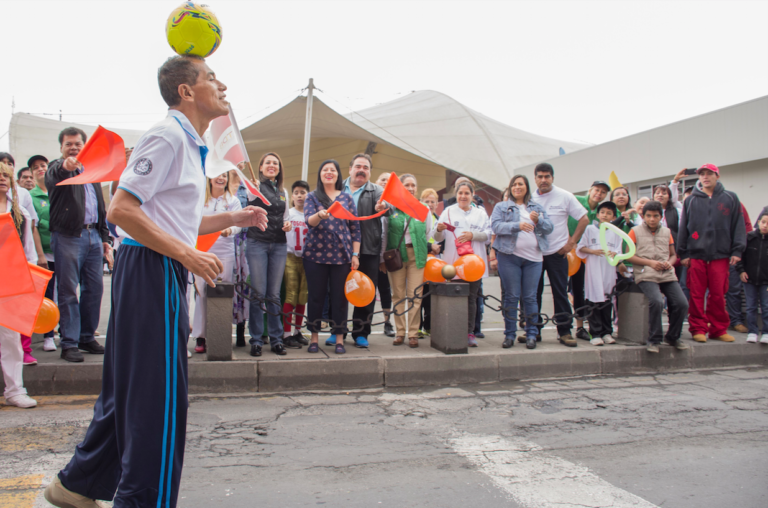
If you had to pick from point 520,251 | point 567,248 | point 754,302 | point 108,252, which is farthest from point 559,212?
point 108,252

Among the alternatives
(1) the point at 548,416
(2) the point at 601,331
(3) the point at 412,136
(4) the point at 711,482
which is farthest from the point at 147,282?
→ (3) the point at 412,136

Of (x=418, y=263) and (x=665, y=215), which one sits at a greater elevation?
(x=665, y=215)

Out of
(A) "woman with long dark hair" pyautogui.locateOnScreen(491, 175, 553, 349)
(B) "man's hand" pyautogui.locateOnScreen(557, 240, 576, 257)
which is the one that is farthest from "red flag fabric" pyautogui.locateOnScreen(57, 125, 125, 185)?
(B) "man's hand" pyautogui.locateOnScreen(557, 240, 576, 257)

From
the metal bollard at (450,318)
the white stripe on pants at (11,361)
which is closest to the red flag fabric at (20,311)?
the white stripe on pants at (11,361)

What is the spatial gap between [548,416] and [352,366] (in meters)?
1.88

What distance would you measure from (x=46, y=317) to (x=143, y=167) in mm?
3535

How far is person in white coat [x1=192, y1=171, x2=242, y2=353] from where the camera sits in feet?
17.7

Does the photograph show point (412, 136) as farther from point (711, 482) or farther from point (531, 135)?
point (711, 482)

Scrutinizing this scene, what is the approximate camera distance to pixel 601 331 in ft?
21.3

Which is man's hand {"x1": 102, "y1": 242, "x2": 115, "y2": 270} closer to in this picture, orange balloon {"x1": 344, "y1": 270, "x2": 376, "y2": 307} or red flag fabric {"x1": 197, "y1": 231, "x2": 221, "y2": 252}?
orange balloon {"x1": 344, "y1": 270, "x2": 376, "y2": 307}

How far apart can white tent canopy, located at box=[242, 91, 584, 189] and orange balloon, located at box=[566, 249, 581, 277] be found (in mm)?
17216

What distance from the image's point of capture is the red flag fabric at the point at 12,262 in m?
3.34

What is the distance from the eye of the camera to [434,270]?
6.19 meters

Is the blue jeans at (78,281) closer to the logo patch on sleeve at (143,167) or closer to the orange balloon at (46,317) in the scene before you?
the orange balloon at (46,317)
